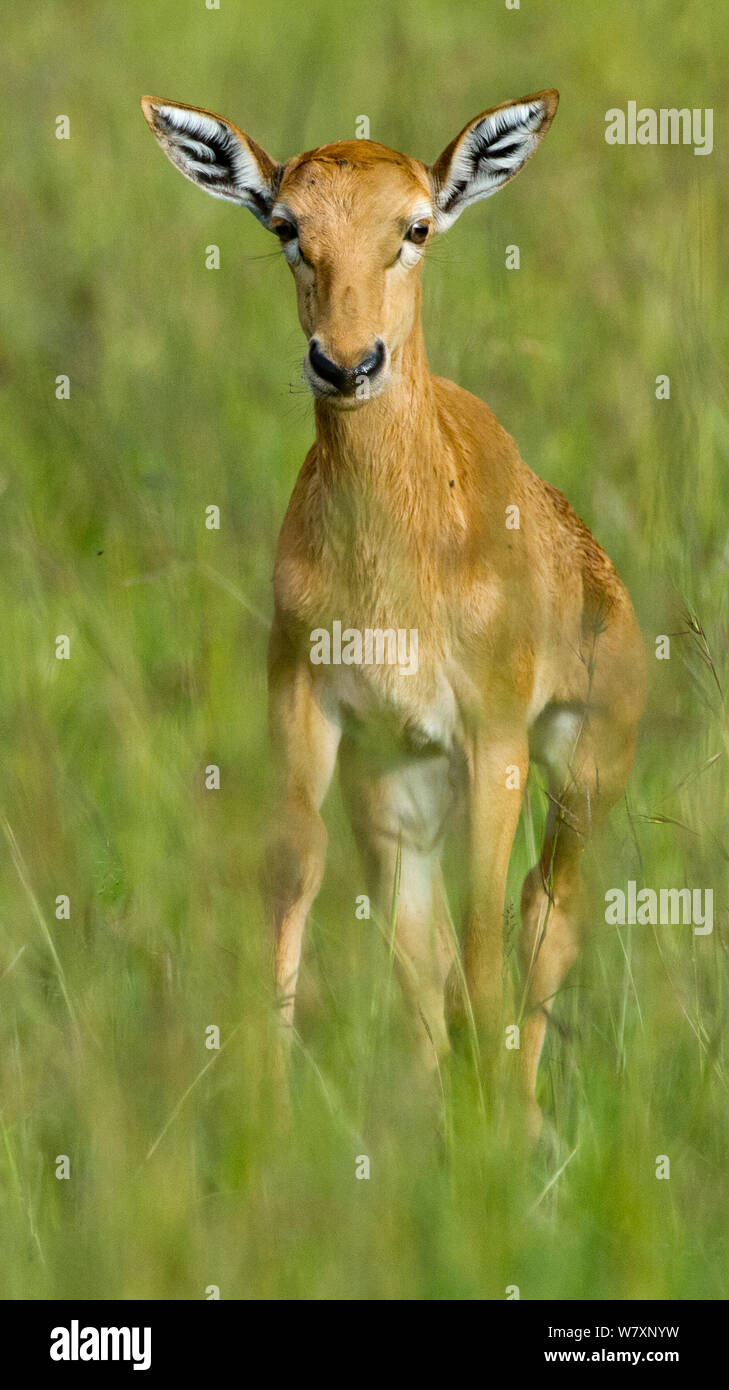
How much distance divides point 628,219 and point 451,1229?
674cm

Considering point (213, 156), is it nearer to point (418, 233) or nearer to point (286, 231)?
point (286, 231)

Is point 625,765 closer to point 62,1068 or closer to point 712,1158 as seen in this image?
point 712,1158

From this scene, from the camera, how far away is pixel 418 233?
19.4ft

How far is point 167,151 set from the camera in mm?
6199

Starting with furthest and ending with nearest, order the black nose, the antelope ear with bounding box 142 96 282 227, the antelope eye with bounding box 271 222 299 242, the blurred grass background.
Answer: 1. the antelope ear with bounding box 142 96 282 227
2. the antelope eye with bounding box 271 222 299 242
3. the black nose
4. the blurred grass background

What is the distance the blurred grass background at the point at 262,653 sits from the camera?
15.9 feet

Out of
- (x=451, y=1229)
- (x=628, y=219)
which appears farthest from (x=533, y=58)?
(x=451, y=1229)

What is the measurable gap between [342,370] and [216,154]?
1227 mm

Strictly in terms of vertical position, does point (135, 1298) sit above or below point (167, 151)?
below

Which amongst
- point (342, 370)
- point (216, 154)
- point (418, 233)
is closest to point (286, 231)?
point (418, 233)

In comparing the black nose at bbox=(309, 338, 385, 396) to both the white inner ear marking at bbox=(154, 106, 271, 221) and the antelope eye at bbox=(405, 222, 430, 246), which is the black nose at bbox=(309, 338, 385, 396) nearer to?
the antelope eye at bbox=(405, 222, 430, 246)

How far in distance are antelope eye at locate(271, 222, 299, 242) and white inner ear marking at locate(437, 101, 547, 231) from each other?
0.59 m

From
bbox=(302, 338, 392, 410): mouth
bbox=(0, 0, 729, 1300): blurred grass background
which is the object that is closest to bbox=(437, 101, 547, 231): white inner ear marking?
bbox=(0, 0, 729, 1300): blurred grass background

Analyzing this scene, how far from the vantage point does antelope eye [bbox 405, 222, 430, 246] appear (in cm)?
586
